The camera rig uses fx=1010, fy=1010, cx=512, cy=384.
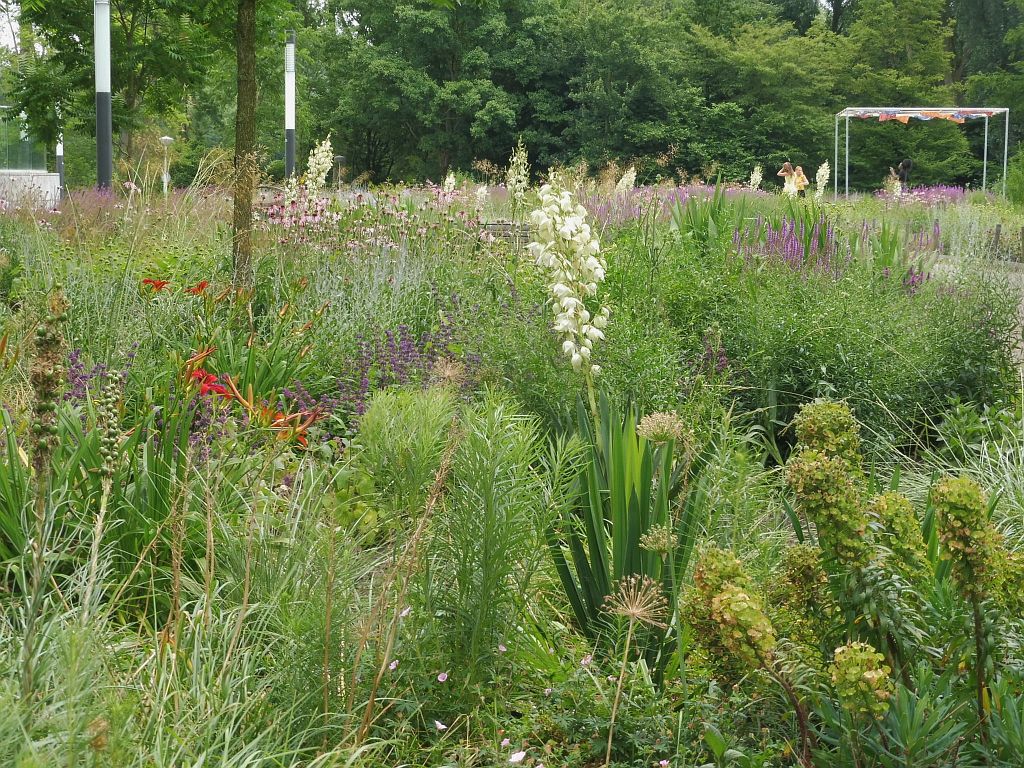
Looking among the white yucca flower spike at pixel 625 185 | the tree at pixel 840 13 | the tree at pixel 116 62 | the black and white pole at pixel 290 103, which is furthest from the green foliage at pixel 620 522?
the tree at pixel 840 13

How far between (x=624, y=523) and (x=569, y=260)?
129 centimetres

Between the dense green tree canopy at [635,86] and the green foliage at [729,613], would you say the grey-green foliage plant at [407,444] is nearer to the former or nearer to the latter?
the green foliage at [729,613]

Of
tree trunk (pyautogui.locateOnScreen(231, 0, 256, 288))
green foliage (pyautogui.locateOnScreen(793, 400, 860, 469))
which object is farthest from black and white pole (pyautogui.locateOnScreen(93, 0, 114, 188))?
green foliage (pyautogui.locateOnScreen(793, 400, 860, 469))

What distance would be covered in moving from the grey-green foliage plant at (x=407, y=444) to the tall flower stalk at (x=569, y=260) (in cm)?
61

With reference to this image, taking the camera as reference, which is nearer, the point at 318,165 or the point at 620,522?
the point at 620,522

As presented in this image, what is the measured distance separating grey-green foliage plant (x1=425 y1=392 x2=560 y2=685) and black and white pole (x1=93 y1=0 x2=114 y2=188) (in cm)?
1143

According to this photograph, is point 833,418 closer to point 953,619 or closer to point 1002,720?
point 953,619

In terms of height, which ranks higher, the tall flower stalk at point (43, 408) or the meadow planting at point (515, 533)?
the tall flower stalk at point (43, 408)

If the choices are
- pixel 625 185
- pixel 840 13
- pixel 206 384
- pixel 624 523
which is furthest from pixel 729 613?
pixel 840 13

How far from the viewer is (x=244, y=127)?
6082 mm

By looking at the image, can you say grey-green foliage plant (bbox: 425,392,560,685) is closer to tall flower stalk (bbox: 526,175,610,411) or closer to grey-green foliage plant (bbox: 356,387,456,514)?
grey-green foliage plant (bbox: 356,387,456,514)

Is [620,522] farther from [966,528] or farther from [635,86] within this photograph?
[635,86]

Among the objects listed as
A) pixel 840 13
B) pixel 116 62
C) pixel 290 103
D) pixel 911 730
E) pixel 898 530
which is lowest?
pixel 911 730

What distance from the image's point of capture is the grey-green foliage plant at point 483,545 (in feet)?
8.18
